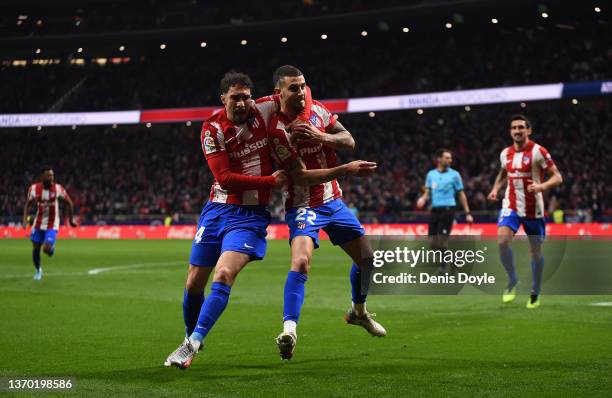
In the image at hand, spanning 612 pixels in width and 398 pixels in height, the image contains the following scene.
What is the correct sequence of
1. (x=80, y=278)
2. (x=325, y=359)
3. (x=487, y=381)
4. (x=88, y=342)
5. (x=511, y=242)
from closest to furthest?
(x=487, y=381) < (x=325, y=359) < (x=88, y=342) < (x=511, y=242) < (x=80, y=278)

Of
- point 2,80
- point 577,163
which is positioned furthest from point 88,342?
point 2,80

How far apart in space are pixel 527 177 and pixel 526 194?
9.0 inches

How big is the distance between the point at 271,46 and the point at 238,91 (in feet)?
146

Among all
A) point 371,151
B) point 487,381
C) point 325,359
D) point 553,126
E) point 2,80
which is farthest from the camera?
point 2,80

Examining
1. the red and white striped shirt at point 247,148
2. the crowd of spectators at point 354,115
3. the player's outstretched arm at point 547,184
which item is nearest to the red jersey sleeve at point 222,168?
the red and white striped shirt at point 247,148

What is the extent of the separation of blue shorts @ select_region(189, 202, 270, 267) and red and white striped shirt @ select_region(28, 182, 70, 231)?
11.4m

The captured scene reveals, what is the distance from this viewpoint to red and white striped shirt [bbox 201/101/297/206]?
6.91m

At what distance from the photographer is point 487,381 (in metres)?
6.06

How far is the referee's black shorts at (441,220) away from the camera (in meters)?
17.3

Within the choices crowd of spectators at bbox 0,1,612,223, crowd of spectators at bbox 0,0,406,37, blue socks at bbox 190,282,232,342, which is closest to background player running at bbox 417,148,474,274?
blue socks at bbox 190,282,232,342

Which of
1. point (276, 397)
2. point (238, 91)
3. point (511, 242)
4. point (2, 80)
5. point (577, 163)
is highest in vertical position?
point (2, 80)

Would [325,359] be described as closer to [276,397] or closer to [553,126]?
[276,397]

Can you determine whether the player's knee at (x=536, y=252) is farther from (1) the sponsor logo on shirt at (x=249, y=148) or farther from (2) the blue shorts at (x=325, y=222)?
(1) the sponsor logo on shirt at (x=249, y=148)

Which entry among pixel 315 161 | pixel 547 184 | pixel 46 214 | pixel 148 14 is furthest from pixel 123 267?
pixel 148 14
